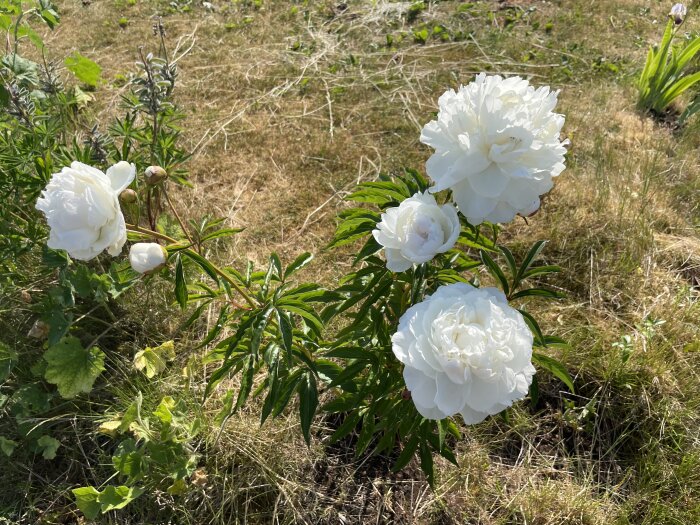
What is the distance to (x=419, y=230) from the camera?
101cm

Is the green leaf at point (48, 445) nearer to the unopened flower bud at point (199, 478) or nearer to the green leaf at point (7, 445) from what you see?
the green leaf at point (7, 445)

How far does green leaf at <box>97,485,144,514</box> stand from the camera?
1.61 meters

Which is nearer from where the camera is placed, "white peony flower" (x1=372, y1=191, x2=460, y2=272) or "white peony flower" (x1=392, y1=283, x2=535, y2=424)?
"white peony flower" (x1=392, y1=283, x2=535, y2=424)

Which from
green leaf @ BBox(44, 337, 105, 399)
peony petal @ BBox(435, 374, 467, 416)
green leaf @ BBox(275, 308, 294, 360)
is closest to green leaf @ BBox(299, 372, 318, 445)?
green leaf @ BBox(275, 308, 294, 360)

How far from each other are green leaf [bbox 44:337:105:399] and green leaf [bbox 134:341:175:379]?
131 millimetres

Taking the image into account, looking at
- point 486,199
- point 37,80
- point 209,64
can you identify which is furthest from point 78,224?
point 209,64

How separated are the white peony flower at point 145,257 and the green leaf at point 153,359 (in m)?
0.93

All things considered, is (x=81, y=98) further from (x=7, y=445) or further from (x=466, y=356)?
(x=466, y=356)

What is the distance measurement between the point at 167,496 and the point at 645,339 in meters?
1.84

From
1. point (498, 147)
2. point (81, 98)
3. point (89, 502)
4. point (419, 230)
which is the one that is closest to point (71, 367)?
point (89, 502)

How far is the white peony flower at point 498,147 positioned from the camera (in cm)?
95

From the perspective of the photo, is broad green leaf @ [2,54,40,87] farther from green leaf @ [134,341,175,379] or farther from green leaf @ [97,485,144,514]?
green leaf @ [97,485,144,514]

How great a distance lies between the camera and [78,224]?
3.31 ft

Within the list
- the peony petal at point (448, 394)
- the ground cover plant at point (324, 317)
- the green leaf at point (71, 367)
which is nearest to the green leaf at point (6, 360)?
the ground cover plant at point (324, 317)
